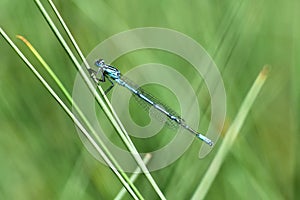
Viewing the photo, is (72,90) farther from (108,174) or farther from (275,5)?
(275,5)

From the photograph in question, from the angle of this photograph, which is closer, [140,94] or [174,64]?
[140,94]

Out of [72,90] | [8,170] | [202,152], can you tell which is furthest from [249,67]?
[8,170]

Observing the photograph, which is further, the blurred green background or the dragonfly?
the blurred green background

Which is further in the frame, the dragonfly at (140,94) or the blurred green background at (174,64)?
the blurred green background at (174,64)
